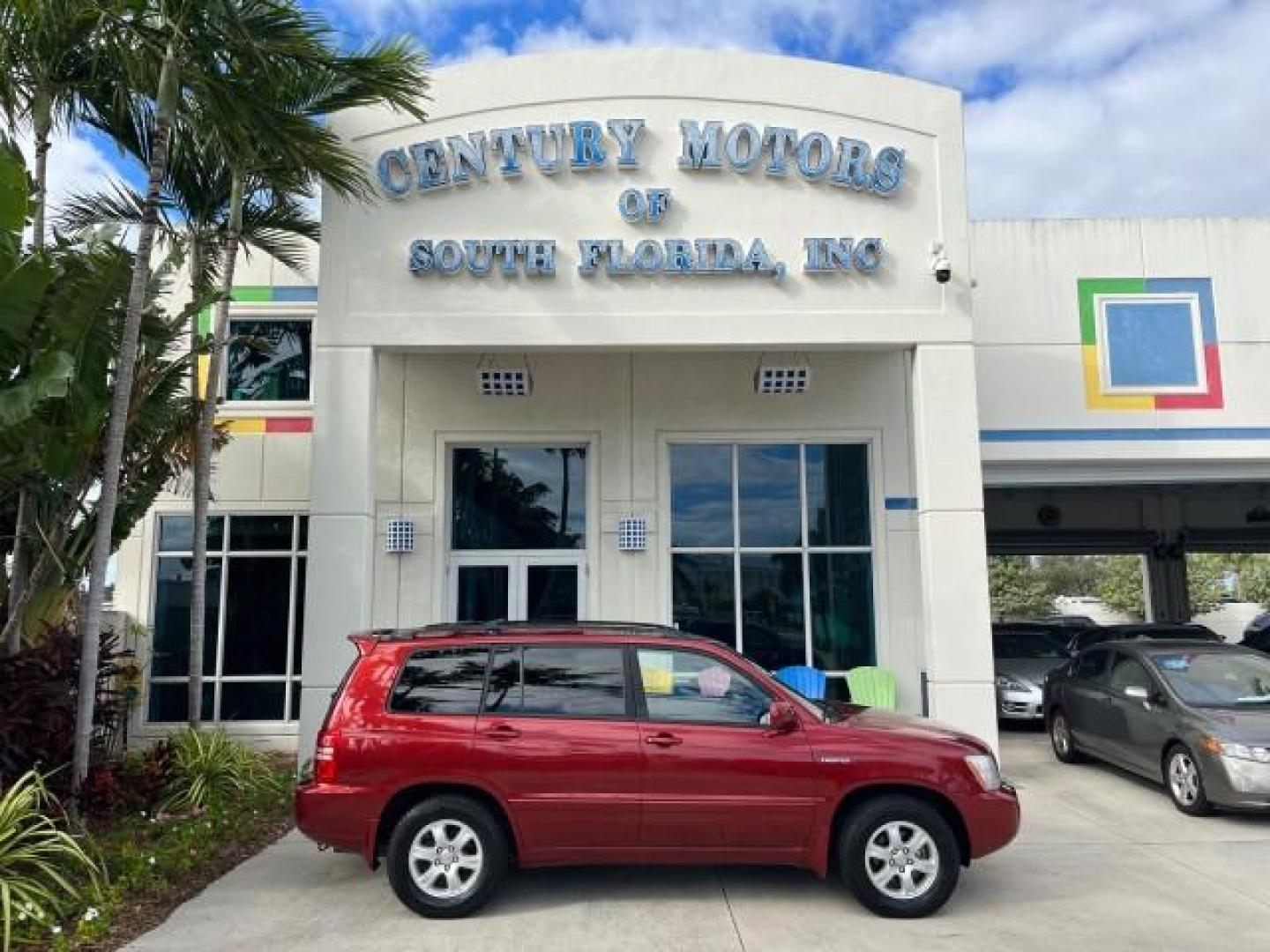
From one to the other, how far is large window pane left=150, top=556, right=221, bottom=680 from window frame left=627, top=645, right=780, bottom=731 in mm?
8044

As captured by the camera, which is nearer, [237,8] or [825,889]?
[825,889]

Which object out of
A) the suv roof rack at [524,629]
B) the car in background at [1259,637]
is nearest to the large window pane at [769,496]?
the suv roof rack at [524,629]

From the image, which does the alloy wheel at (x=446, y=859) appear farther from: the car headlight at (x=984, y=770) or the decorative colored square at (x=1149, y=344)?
the decorative colored square at (x=1149, y=344)

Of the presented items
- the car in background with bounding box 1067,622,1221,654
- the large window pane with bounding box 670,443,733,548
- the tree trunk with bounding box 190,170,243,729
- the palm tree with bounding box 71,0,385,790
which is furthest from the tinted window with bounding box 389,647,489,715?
the car in background with bounding box 1067,622,1221,654

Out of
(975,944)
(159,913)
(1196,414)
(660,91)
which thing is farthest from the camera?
(1196,414)

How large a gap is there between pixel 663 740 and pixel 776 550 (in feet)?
20.2

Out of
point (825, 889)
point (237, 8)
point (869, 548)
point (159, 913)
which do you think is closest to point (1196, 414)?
point (869, 548)

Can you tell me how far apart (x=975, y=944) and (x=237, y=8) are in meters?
8.38

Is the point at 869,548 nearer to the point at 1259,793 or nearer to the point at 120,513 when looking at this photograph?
the point at 1259,793

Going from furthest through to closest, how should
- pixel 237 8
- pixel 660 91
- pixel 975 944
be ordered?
pixel 660 91 → pixel 237 8 → pixel 975 944

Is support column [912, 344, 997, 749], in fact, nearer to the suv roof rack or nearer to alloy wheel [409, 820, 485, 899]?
the suv roof rack

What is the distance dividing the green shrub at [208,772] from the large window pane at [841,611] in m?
6.27

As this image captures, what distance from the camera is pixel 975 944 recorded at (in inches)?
217

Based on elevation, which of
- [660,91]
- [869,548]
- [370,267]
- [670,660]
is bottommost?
[670,660]
